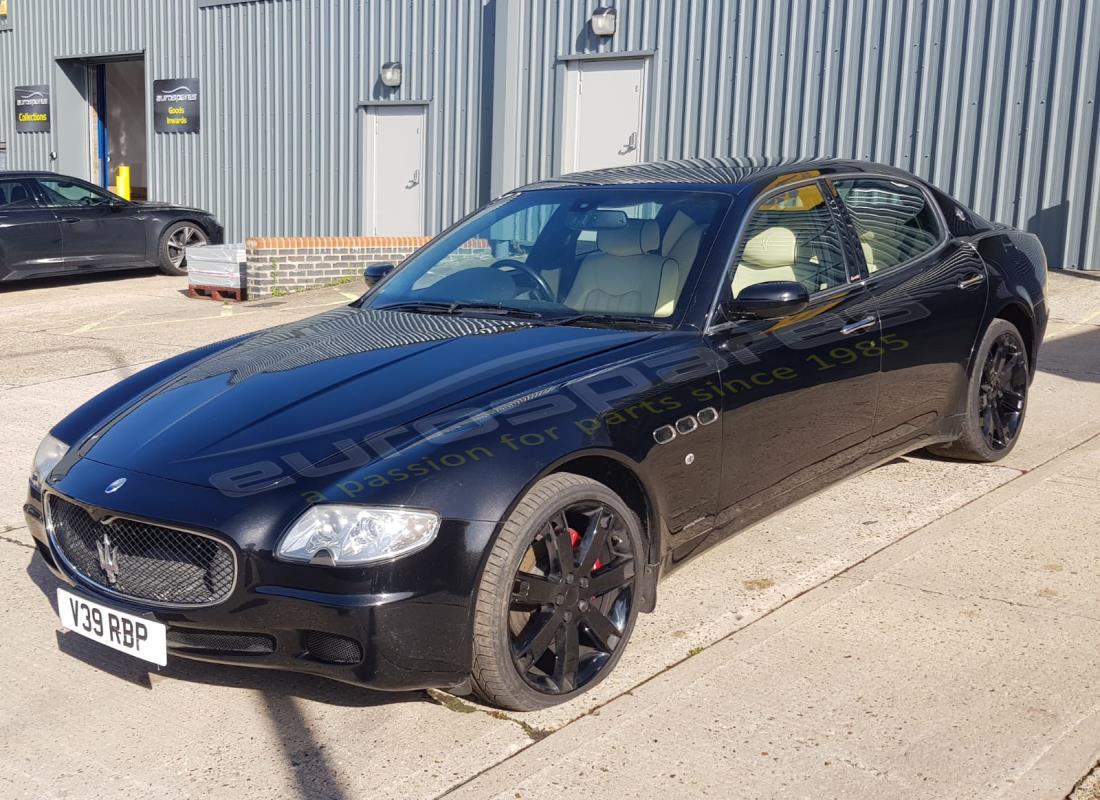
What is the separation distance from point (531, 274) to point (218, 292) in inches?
382

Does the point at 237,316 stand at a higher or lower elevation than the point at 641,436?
lower

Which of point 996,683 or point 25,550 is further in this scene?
point 25,550

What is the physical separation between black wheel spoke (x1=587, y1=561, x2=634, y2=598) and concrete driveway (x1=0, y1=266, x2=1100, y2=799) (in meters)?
0.31

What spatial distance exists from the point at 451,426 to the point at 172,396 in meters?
1.18

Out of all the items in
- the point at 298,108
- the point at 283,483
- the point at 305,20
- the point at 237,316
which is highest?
the point at 305,20

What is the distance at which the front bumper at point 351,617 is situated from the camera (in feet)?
10.3

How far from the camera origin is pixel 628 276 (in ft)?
14.5

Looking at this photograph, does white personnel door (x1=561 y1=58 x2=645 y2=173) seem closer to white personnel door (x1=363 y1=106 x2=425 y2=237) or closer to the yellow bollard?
white personnel door (x1=363 y1=106 x2=425 y2=237)

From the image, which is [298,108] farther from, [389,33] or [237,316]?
[237,316]

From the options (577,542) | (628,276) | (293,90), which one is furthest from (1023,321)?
(293,90)

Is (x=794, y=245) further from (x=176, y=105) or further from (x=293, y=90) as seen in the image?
(x=176, y=105)

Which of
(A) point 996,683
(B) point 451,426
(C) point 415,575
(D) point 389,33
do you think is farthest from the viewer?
(D) point 389,33

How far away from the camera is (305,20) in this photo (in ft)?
59.8

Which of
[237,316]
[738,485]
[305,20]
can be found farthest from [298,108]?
[738,485]
